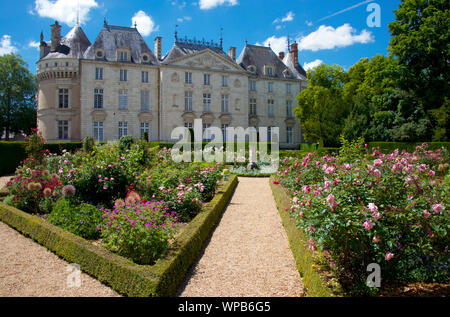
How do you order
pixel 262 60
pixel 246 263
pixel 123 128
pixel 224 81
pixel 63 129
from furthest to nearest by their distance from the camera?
pixel 262 60
pixel 224 81
pixel 123 128
pixel 63 129
pixel 246 263

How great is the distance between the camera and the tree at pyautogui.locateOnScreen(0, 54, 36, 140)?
32.7 metres

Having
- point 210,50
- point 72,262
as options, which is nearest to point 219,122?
point 210,50

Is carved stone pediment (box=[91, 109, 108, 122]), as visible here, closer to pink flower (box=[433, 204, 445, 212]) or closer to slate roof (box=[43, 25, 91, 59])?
slate roof (box=[43, 25, 91, 59])

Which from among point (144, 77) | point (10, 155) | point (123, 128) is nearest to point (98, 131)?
point (123, 128)

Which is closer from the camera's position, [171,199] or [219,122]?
[171,199]

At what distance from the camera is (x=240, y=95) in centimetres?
3012

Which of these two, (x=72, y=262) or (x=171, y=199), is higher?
(x=171, y=199)

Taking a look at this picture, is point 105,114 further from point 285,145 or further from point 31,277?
point 31,277

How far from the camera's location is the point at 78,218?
5266 millimetres

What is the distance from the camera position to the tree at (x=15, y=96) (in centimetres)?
3269

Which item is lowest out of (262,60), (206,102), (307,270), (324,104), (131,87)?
(307,270)

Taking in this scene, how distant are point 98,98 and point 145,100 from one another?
3770 millimetres

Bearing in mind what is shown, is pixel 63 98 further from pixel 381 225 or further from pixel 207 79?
pixel 381 225

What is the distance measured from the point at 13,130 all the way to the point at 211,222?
35.0 m
